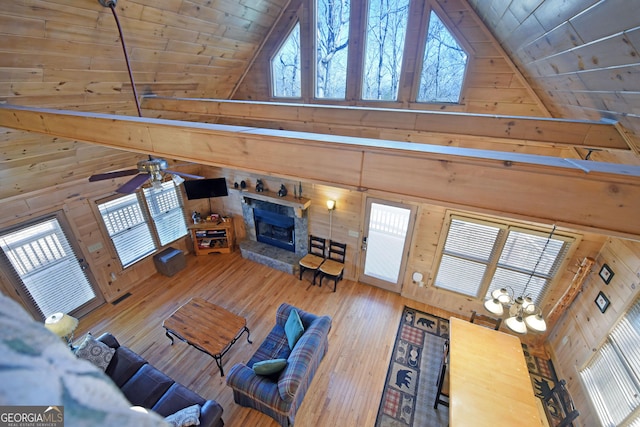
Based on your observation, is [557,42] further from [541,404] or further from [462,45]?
Answer: [541,404]

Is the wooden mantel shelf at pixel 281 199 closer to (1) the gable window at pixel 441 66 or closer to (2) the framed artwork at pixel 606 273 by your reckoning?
(1) the gable window at pixel 441 66

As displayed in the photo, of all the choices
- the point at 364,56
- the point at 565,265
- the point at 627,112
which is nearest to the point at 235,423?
the point at 627,112

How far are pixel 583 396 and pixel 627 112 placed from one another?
3.25 metres

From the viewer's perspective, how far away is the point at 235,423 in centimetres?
315

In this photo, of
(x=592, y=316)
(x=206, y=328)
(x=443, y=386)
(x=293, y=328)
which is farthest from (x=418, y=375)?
(x=206, y=328)

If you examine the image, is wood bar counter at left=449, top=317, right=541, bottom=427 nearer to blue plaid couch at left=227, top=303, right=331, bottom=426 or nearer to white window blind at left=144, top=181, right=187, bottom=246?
blue plaid couch at left=227, top=303, right=331, bottom=426

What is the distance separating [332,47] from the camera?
13.7 ft

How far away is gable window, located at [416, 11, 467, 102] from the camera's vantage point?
350 centimetres

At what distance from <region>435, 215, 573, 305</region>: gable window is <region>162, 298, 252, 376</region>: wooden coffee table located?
3.49 m

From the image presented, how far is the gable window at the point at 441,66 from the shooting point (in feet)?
11.5

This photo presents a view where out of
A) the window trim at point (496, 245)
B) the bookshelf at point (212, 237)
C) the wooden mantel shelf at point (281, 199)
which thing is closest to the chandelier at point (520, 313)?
the window trim at point (496, 245)

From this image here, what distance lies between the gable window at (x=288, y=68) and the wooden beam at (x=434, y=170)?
3.21 meters

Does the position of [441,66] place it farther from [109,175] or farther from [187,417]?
[187,417]

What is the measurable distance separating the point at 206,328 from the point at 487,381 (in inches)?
139
